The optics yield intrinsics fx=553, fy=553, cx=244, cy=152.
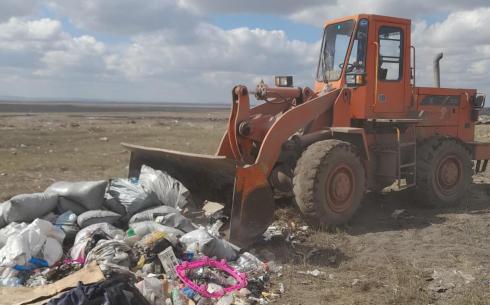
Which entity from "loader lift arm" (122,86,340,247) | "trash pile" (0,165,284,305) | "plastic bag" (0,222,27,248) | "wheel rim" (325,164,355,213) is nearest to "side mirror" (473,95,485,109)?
"loader lift arm" (122,86,340,247)

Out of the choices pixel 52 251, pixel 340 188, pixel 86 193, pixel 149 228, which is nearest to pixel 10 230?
pixel 52 251

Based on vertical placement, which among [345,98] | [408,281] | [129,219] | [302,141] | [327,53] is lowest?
[408,281]

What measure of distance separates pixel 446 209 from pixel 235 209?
4.06 metres

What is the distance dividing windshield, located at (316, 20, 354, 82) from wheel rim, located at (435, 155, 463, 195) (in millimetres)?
2188

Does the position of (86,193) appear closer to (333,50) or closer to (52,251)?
(52,251)

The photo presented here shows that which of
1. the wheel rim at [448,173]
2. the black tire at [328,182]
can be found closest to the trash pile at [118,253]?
the black tire at [328,182]

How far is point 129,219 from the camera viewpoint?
253 inches

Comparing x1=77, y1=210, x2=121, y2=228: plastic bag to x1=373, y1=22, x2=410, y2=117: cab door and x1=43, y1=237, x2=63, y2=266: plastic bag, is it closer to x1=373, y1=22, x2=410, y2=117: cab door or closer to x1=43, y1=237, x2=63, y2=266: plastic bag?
x1=43, y1=237, x2=63, y2=266: plastic bag

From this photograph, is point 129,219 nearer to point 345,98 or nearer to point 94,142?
point 345,98

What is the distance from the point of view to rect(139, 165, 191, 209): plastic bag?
6.99 m

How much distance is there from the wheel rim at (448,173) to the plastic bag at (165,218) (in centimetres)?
423

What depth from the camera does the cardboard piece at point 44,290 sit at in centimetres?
435

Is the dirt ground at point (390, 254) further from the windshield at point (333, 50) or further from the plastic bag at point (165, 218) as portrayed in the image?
the windshield at point (333, 50)

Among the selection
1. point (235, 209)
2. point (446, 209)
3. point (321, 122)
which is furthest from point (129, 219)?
point (446, 209)
